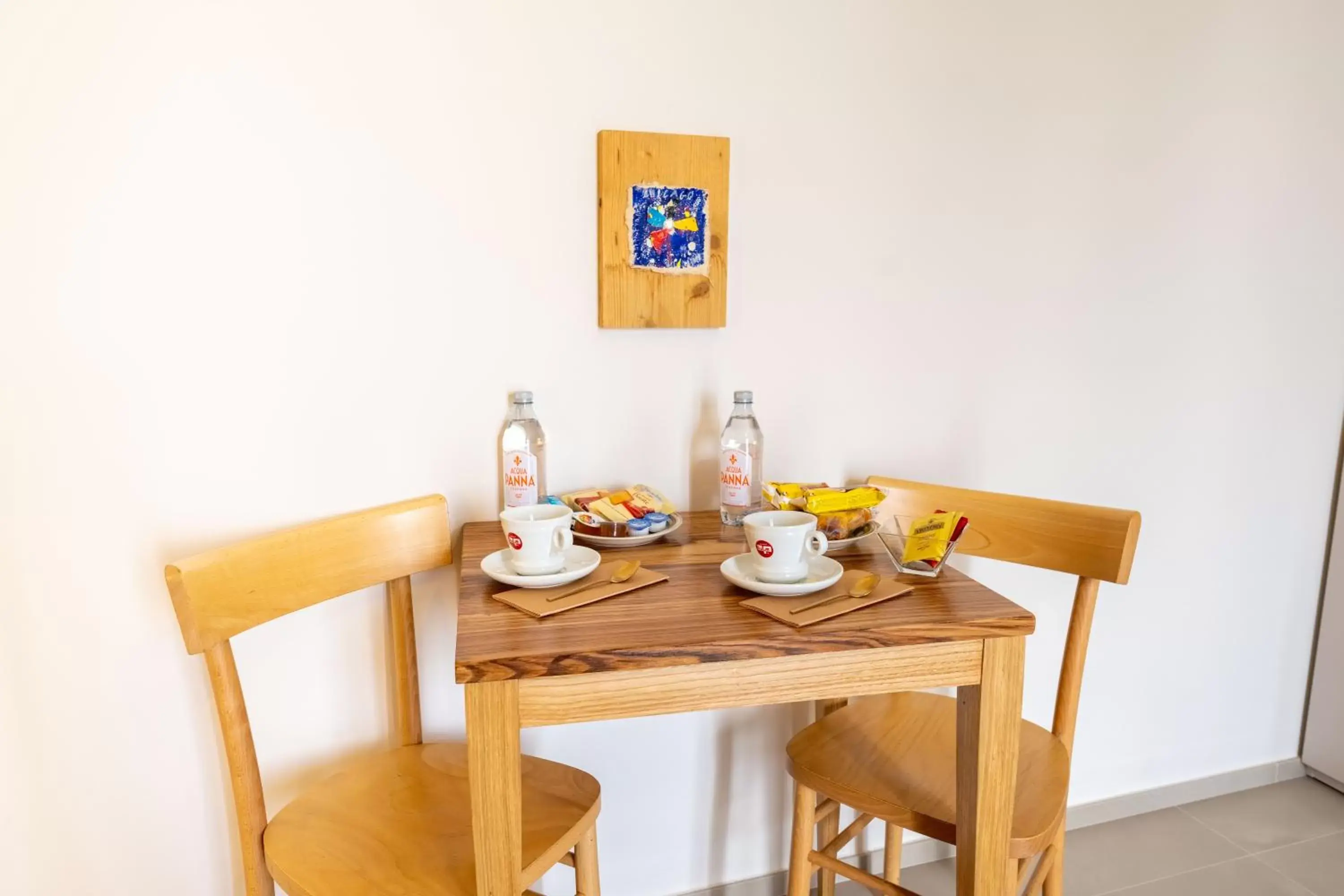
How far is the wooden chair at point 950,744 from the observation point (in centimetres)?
117

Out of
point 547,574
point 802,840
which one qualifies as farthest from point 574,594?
point 802,840

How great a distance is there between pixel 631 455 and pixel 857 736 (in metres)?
0.57

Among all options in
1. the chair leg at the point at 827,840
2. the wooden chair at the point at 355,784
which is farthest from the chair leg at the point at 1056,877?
the wooden chair at the point at 355,784

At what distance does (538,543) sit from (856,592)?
0.40 m

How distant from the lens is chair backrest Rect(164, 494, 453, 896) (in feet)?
3.46

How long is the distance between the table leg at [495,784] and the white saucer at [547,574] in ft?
0.64

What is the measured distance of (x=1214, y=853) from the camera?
1785mm

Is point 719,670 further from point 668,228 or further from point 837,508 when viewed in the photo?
point 668,228

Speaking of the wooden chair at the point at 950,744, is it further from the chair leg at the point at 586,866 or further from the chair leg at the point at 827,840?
the chair leg at the point at 586,866

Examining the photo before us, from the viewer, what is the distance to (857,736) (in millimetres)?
1326

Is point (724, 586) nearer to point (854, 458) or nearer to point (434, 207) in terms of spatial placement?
point (854, 458)

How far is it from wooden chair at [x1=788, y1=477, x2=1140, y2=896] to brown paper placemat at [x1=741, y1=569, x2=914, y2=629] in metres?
0.29

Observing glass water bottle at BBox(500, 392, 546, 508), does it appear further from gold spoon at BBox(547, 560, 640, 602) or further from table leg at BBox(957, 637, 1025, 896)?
table leg at BBox(957, 637, 1025, 896)

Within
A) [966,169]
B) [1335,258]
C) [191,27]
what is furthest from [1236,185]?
[191,27]
